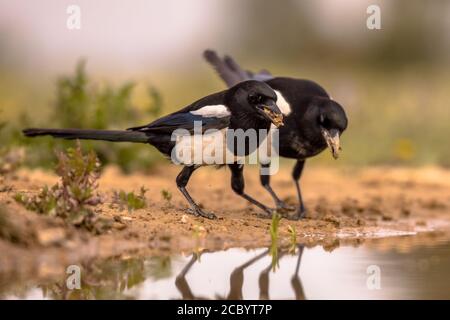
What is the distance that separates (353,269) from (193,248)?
3.42ft

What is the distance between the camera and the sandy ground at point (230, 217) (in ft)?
16.4

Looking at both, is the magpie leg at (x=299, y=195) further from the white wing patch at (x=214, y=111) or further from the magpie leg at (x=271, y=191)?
the white wing patch at (x=214, y=111)

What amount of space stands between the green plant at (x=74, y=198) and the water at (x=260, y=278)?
43 cm

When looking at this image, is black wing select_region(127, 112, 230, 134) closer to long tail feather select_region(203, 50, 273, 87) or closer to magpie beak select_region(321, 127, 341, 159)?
magpie beak select_region(321, 127, 341, 159)

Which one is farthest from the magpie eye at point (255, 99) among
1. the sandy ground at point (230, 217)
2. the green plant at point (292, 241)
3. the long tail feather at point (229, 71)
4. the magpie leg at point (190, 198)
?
the long tail feather at point (229, 71)

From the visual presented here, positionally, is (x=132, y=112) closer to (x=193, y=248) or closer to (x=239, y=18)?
(x=193, y=248)

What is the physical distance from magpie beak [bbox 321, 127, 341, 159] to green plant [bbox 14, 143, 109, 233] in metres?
2.06

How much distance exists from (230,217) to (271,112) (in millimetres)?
840

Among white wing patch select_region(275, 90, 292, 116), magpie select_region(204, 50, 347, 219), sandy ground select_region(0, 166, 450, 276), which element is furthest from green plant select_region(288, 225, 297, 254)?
white wing patch select_region(275, 90, 292, 116)

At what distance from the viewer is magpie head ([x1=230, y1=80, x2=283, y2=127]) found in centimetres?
625

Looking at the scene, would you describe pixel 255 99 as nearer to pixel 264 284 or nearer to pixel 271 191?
pixel 271 191

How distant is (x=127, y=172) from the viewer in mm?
9125

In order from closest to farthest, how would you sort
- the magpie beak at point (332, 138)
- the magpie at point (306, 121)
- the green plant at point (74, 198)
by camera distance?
1. the green plant at point (74, 198)
2. the magpie beak at point (332, 138)
3. the magpie at point (306, 121)

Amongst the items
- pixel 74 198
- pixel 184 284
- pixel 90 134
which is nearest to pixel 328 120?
pixel 90 134
